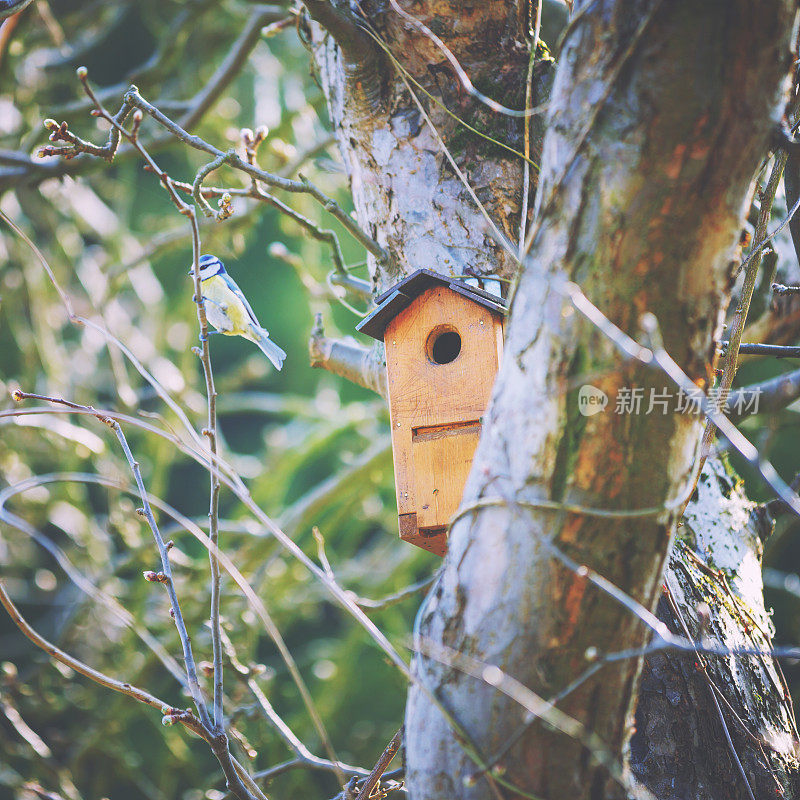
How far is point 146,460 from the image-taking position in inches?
205

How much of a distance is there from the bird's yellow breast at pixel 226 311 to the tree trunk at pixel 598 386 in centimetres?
135

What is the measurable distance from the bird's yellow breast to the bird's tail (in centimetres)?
6

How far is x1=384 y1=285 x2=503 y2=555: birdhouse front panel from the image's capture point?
Answer: 1.74 metres

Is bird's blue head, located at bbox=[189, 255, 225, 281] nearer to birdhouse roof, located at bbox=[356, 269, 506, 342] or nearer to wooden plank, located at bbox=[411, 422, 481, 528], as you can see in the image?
birdhouse roof, located at bbox=[356, 269, 506, 342]

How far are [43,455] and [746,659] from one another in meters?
4.82

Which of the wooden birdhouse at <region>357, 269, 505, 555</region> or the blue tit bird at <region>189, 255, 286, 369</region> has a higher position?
the blue tit bird at <region>189, 255, 286, 369</region>

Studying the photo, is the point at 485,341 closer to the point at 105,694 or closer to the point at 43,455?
the point at 43,455

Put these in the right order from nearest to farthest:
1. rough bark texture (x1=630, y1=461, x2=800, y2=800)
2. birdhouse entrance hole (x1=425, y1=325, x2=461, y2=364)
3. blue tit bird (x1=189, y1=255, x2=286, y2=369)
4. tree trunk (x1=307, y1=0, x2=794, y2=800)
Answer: tree trunk (x1=307, y1=0, x2=794, y2=800), rough bark texture (x1=630, y1=461, x2=800, y2=800), birdhouse entrance hole (x1=425, y1=325, x2=461, y2=364), blue tit bird (x1=189, y1=255, x2=286, y2=369)

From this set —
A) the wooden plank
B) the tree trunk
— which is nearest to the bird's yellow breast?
the wooden plank

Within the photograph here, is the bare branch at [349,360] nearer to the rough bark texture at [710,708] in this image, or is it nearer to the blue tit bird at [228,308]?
the blue tit bird at [228,308]

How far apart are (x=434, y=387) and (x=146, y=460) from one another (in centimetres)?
389

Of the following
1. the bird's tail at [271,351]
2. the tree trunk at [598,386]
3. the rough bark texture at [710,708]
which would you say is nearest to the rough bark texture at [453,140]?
the bird's tail at [271,351]

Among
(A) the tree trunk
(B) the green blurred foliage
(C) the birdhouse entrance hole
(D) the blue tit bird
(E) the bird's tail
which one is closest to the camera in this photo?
(A) the tree trunk

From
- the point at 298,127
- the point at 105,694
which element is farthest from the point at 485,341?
the point at 105,694
